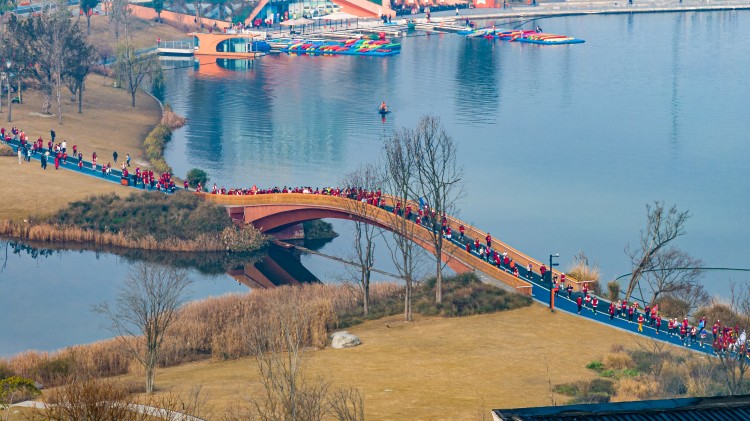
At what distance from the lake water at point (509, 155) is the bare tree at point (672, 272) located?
2.40 meters

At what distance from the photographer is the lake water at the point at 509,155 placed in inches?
4040

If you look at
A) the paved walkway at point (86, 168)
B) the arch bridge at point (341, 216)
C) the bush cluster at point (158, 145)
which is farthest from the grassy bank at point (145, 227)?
the bush cluster at point (158, 145)

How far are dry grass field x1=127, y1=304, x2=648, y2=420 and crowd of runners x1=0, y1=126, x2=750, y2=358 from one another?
10.1 ft

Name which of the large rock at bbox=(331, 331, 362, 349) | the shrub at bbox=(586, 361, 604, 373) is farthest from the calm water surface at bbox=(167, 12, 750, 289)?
the shrub at bbox=(586, 361, 604, 373)

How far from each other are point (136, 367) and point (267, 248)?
40523 mm

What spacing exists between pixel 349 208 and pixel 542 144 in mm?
52296

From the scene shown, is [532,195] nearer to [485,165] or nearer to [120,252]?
[485,165]

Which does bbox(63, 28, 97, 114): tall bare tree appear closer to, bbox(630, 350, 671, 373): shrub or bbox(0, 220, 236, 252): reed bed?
bbox(0, 220, 236, 252): reed bed

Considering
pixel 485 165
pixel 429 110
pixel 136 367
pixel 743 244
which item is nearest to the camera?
pixel 136 367

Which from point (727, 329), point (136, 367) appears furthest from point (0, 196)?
point (727, 329)

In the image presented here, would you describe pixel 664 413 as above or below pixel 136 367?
above

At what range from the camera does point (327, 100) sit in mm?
179375

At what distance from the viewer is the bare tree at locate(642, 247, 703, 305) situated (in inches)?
3514

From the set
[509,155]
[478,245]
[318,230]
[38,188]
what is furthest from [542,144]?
[38,188]
